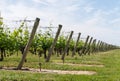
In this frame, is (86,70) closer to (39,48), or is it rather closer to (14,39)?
(14,39)

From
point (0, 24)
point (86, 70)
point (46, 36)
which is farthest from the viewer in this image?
point (46, 36)

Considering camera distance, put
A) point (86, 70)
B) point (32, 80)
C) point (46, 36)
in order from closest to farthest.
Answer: point (32, 80), point (86, 70), point (46, 36)

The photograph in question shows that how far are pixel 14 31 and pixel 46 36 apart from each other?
24.4ft

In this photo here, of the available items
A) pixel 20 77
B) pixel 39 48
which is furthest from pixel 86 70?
pixel 39 48

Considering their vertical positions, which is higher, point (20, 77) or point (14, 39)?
point (14, 39)

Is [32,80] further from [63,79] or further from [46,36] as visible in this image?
[46,36]

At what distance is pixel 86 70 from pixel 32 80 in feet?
21.7

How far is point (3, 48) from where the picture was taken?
2420 centimetres

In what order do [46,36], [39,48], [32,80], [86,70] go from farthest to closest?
[46,36] < [39,48] < [86,70] < [32,80]

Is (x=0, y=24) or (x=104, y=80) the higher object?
(x=0, y=24)

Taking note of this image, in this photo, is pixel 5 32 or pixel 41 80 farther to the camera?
pixel 5 32

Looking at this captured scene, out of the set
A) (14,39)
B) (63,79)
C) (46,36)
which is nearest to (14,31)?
(14,39)

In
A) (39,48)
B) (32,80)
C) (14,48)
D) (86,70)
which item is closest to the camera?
(32,80)

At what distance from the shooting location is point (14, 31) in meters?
26.1
